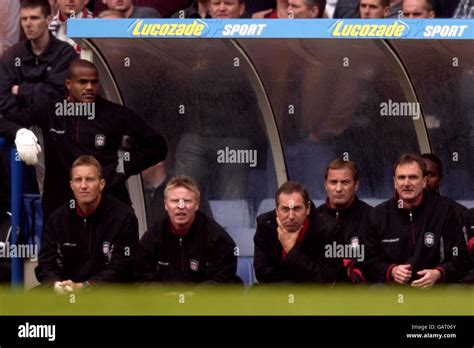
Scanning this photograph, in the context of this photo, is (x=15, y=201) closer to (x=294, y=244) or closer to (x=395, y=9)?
(x=294, y=244)

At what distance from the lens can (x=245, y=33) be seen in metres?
11.7

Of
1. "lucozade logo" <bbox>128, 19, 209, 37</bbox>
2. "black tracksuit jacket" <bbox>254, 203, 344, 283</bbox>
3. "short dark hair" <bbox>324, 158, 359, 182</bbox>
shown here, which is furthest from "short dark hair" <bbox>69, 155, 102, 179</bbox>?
"short dark hair" <bbox>324, 158, 359, 182</bbox>

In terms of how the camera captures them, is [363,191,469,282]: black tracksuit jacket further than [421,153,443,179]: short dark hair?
No

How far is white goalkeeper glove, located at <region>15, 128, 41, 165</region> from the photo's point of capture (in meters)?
11.7

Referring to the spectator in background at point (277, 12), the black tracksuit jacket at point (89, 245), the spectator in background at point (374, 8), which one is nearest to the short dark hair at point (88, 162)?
the black tracksuit jacket at point (89, 245)

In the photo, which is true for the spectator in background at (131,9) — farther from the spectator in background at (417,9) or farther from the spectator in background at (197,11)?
the spectator in background at (417,9)

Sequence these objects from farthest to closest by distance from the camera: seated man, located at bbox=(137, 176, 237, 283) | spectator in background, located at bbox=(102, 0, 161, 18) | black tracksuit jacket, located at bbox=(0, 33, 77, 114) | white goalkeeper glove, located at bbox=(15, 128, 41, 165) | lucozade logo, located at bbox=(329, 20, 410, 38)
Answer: spectator in background, located at bbox=(102, 0, 161, 18)
black tracksuit jacket, located at bbox=(0, 33, 77, 114)
white goalkeeper glove, located at bbox=(15, 128, 41, 165)
lucozade logo, located at bbox=(329, 20, 410, 38)
seated man, located at bbox=(137, 176, 237, 283)

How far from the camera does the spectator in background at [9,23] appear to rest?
12844 millimetres

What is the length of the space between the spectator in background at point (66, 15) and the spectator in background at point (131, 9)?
182 millimetres

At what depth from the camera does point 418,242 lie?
11.5 meters

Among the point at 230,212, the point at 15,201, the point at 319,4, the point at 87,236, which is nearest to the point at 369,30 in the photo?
the point at 319,4

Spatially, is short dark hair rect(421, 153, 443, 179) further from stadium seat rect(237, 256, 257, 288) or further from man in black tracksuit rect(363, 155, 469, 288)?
stadium seat rect(237, 256, 257, 288)

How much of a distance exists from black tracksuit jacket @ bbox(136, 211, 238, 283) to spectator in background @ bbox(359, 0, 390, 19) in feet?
5.40
